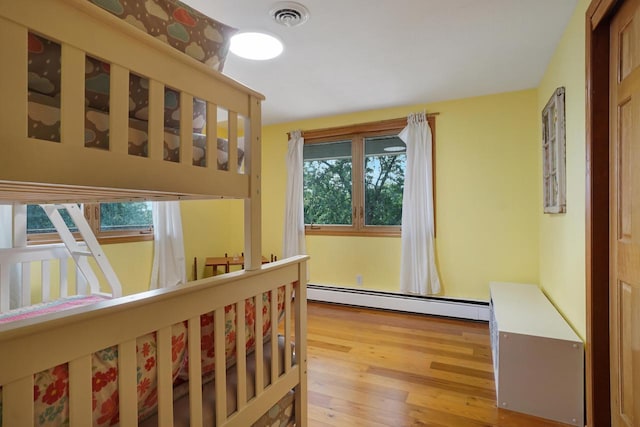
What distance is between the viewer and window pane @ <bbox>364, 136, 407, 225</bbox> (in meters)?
3.44

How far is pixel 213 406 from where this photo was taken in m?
0.95

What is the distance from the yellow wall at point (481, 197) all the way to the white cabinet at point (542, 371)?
1.25m

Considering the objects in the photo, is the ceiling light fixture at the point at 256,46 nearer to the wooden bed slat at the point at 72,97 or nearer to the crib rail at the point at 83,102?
the crib rail at the point at 83,102

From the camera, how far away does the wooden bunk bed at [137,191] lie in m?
0.56

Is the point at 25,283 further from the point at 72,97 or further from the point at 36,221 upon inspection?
the point at 72,97

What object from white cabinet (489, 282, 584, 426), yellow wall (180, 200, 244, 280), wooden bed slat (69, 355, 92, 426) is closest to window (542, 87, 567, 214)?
white cabinet (489, 282, 584, 426)

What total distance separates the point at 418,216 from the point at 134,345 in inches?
112

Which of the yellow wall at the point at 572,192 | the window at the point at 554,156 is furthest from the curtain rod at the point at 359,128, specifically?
the yellow wall at the point at 572,192

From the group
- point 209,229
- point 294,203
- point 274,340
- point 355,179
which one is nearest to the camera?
point 274,340

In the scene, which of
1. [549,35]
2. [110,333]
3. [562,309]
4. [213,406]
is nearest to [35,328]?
[110,333]

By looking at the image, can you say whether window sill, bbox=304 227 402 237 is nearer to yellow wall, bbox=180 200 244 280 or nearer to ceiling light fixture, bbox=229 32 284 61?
yellow wall, bbox=180 200 244 280

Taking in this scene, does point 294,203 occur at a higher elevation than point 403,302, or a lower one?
higher

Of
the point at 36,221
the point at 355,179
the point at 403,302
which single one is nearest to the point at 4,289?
the point at 36,221

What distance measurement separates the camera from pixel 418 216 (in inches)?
125
